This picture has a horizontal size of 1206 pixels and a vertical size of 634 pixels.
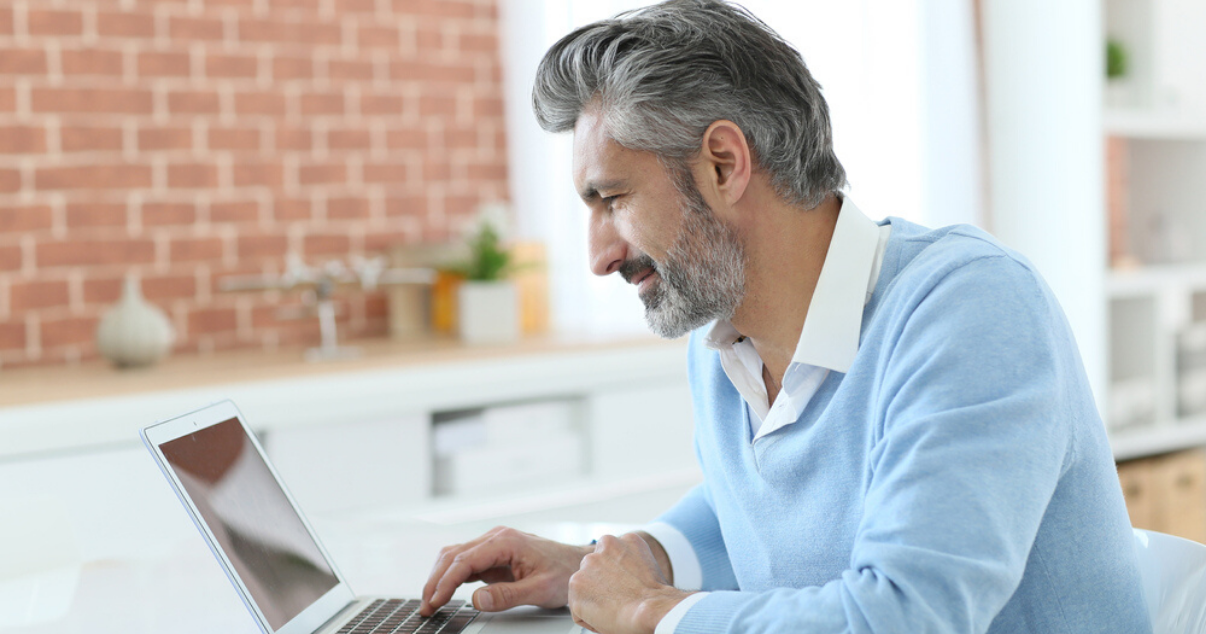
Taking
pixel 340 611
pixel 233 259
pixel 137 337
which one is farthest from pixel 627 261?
pixel 233 259

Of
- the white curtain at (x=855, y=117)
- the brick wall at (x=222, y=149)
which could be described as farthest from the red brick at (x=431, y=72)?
the white curtain at (x=855, y=117)

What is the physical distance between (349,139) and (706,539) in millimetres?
2188

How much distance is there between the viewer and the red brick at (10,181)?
2.72 m

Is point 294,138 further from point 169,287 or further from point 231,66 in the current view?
point 169,287

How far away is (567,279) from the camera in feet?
11.2

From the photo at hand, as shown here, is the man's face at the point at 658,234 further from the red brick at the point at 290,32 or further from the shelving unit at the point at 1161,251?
the shelving unit at the point at 1161,251

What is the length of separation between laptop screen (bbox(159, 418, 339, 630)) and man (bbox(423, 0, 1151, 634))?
146 millimetres

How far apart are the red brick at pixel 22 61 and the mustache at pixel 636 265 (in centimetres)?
220

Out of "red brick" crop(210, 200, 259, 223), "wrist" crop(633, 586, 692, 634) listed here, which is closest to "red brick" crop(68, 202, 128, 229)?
"red brick" crop(210, 200, 259, 223)

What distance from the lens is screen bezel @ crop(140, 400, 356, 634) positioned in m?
1.03

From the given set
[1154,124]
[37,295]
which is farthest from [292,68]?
[1154,124]

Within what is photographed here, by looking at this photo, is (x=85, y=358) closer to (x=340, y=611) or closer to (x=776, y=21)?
(x=340, y=611)

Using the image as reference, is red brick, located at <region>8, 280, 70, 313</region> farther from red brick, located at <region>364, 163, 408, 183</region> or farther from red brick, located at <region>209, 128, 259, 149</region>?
red brick, located at <region>364, 163, 408, 183</region>

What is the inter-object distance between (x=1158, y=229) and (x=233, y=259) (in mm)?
3129
